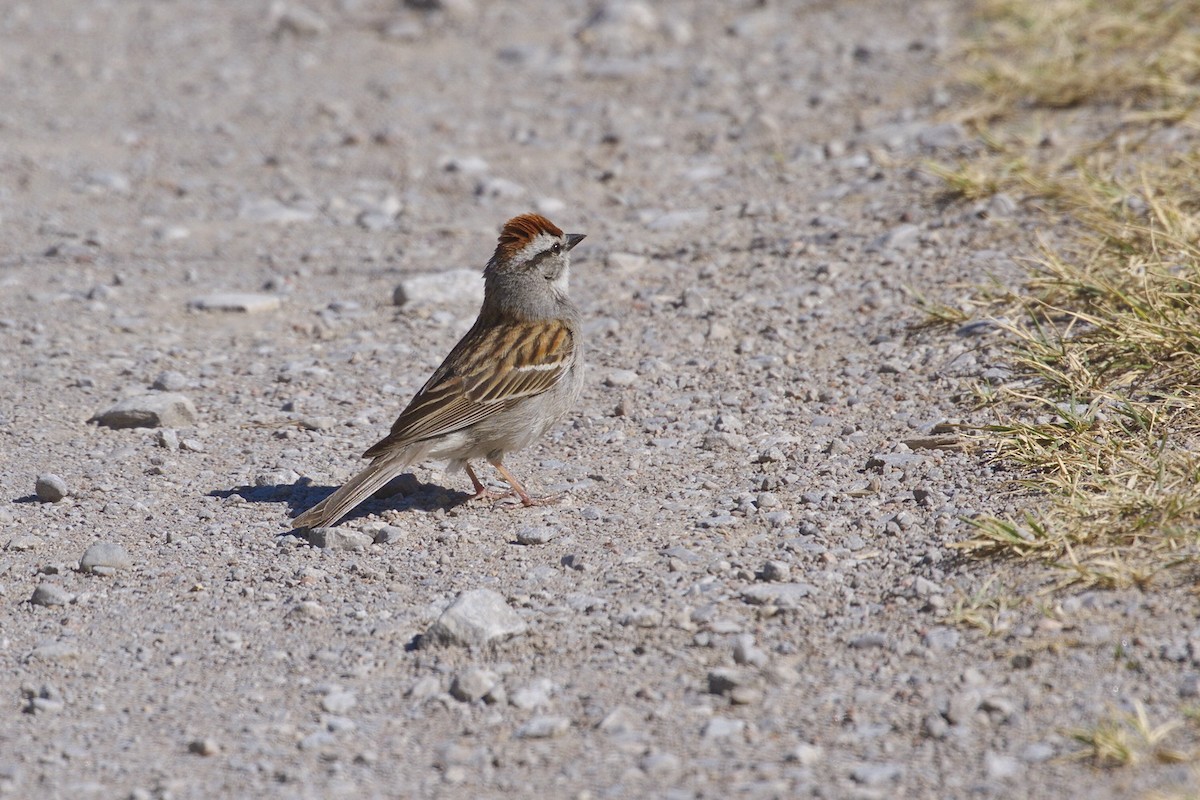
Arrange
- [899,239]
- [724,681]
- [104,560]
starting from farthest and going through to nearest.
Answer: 1. [899,239]
2. [104,560]
3. [724,681]

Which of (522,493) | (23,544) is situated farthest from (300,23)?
(23,544)

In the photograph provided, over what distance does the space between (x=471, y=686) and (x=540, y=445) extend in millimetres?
2477

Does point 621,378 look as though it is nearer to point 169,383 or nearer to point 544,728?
point 169,383

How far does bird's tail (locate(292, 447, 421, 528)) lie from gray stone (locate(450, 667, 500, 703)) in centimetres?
133

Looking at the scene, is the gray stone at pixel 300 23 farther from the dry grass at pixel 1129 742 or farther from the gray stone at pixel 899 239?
the dry grass at pixel 1129 742

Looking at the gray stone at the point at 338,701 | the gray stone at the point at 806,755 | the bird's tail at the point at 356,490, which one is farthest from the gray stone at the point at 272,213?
the gray stone at the point at 806,755

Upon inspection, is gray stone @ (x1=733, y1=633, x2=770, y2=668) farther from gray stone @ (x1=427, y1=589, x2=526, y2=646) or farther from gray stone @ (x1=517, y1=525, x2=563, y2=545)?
gray stone @ (x1=517, y1=525, x2=563, y2=545)

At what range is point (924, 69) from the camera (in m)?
10.6

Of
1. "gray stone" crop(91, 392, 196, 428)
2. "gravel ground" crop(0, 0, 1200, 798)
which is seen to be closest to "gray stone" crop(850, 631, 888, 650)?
"gravel ground" crop(0, 0, 1200, 798)

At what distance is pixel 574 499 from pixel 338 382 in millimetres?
1934

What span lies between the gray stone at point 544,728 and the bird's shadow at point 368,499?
1.88 m

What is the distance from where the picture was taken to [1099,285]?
6691 millimetres

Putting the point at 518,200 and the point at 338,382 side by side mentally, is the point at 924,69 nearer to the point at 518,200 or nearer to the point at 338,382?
the point at 518,200

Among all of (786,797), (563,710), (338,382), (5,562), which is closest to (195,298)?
(338,382)
